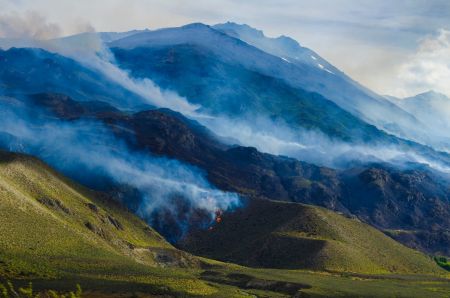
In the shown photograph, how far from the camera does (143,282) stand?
195250 mm

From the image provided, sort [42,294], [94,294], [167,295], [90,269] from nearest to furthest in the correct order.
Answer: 1. [42,294]
2. [94,294]
3. [167,295]
4. [90,269]

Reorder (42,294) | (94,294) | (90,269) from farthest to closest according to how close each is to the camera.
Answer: (90,269), (94,294), (42,294)

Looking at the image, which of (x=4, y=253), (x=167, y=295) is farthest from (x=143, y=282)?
(x=4, y=253)

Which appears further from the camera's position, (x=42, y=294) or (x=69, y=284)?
(x=69, y=284)

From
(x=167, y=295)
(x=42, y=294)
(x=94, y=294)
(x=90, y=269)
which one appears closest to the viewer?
(x=42, y=294)

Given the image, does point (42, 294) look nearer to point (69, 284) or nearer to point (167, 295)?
point (69, 284)

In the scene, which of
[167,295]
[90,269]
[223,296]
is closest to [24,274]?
[90,269]

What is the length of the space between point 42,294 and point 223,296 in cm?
5369

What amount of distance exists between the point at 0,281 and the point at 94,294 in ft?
69.8

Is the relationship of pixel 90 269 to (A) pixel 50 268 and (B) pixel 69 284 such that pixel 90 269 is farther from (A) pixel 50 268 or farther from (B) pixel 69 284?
(B) pixel 69 284

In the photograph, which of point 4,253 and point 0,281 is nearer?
point 0,281

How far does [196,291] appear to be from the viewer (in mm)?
199375

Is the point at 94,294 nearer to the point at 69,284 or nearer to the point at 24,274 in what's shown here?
the point at 69,284

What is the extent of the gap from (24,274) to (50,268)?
11.6 metres
